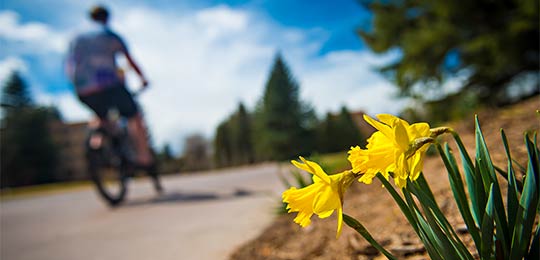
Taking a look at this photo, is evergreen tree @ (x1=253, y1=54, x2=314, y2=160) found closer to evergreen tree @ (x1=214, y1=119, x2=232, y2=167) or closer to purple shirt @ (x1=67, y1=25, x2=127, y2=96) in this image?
evergreen tree @ (x1=214, y1=119, x2=232, y2=167)

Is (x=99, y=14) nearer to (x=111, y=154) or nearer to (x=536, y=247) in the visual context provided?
(x=111, y=154)

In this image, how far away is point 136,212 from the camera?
3.06 metres

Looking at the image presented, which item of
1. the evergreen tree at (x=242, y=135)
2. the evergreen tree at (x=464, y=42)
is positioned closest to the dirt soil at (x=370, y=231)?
the evergreen tree at (x=464, y=42)

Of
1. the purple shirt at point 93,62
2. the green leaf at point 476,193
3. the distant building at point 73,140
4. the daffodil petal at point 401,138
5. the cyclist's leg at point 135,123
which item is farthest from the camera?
the distant building at point 73,140

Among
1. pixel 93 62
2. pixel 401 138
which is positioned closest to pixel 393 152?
pixel 401 138

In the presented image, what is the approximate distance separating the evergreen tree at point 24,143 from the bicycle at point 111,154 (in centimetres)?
2880

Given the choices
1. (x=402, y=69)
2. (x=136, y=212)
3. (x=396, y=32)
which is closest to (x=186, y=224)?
(x=136, y=212)

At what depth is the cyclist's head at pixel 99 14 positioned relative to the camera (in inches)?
135

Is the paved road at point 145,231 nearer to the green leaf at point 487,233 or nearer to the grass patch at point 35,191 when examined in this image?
the green leaf at point 487,233

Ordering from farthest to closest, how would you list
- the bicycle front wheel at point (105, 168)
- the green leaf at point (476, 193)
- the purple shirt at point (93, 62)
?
the bicycle front wheel at point (105, 168), the purple shirt at point (93, 62), the green leaf at point (476, 193)

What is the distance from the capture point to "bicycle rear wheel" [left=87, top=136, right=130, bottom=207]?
3424mm

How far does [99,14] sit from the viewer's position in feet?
11.5

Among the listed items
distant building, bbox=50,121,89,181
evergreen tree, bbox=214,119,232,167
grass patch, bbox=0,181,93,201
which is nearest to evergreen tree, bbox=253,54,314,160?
evergreen tree, bbox=214,119,232,167

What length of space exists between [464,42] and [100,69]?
312 inches
